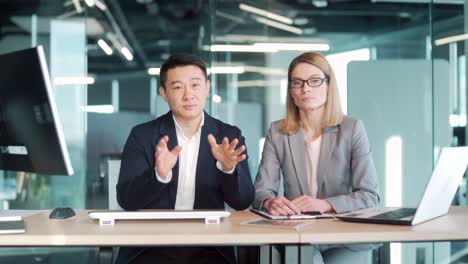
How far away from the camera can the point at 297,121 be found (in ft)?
9.66

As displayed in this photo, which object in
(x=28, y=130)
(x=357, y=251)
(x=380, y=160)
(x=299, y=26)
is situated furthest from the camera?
(x=299, y=26)

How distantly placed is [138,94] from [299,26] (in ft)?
4.77

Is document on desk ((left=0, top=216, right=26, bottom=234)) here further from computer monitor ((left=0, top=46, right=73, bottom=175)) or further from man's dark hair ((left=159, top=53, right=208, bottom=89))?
man's dark hair ((left=159, top=53, right=208, bottom=89))

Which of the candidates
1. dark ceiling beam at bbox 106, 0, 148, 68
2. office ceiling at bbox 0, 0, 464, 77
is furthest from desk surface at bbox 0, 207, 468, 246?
dark ceiling beam at bbox 106, 0, 148, 68

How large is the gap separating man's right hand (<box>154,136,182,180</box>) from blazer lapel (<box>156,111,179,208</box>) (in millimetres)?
219

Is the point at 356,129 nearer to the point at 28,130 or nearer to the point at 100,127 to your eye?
the point at 28,130

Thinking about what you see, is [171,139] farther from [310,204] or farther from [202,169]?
[310,204]

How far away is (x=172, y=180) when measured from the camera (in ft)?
8.73

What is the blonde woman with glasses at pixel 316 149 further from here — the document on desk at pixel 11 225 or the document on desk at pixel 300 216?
the document on desk at pixel 11 225

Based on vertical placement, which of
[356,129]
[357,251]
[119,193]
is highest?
[356,129]

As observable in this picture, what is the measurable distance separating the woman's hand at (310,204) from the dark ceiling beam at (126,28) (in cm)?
380

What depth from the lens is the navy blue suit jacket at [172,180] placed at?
8.52 feet

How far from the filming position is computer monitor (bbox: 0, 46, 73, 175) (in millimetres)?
2061

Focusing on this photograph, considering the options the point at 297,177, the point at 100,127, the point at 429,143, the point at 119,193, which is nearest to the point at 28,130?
the point at 119,193
